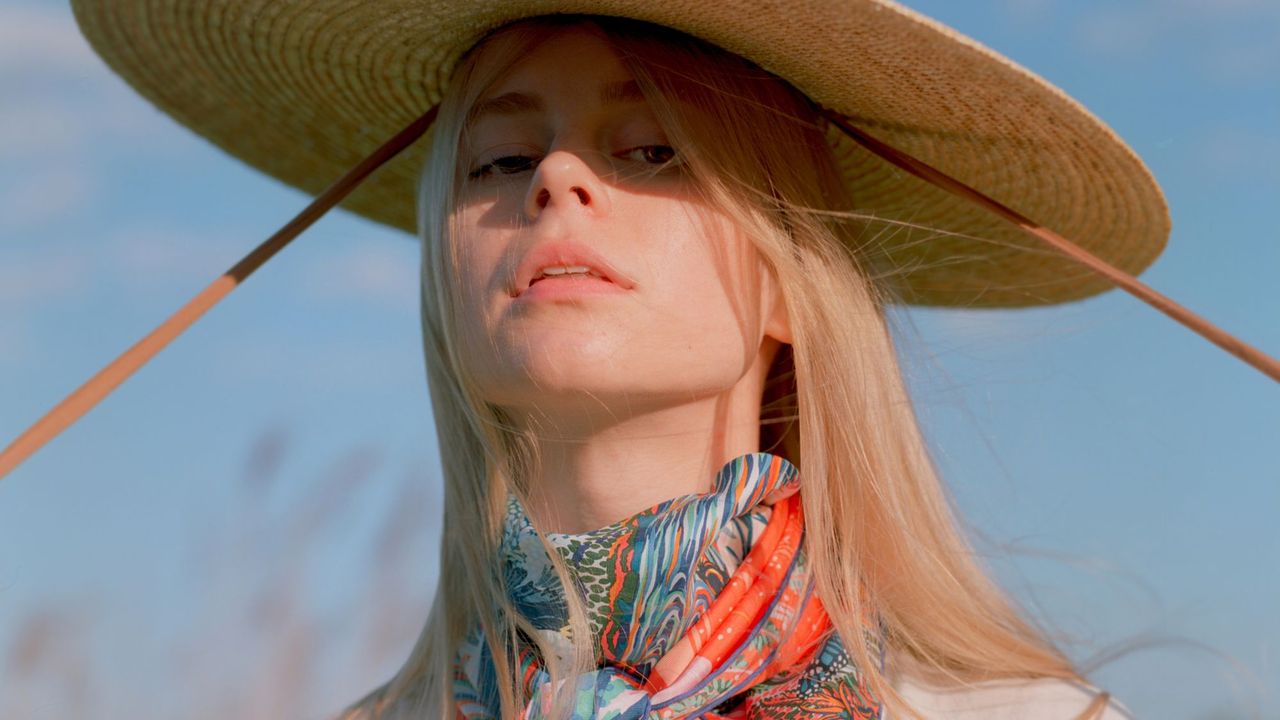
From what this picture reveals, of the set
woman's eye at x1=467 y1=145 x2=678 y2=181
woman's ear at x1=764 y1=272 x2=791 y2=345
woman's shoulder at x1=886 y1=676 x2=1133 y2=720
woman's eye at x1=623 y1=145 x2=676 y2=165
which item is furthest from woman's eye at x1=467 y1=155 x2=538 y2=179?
woman's shoulder at x1=886 y1=676 x2=1133 y2=720

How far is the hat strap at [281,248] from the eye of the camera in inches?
53.4

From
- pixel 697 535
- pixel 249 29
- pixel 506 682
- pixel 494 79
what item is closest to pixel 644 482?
pixel 697 535

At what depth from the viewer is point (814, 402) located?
1.76 metres

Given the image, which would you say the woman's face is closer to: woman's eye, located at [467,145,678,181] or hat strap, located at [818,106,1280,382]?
woman's eye, located at [467,145,678,181]

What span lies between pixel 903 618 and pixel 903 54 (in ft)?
2.34

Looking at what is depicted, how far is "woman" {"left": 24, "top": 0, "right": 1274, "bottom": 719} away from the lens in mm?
1567

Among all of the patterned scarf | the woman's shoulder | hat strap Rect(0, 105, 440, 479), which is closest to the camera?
hat strap Rect(0, 105, 440, 479)

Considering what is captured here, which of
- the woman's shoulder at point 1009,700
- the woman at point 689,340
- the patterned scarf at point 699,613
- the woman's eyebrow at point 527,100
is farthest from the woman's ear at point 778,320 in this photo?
the woman's shoulder at point 1009,700

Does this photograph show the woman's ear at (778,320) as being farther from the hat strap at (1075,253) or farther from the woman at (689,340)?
the hat strap at (1075,253)

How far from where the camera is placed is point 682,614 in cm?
157

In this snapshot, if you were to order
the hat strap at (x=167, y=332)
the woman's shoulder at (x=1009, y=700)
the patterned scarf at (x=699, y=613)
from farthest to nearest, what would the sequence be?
the woman's shoulder at (x=1009, y=700) → the patterned scarf at (x=699, y=613) → the hat strap at (x=167, y=332)

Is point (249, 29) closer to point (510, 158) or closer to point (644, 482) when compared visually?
point (510, 158)

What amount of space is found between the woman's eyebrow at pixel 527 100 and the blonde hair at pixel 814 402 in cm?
2

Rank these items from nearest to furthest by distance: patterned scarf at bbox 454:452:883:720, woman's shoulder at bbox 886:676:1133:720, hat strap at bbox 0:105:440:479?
hat strap at bbox 0:105:440:479
patterned scarf at bbox 454:452:883:720
woman's shoulder at bbox 886:676:1133:720
